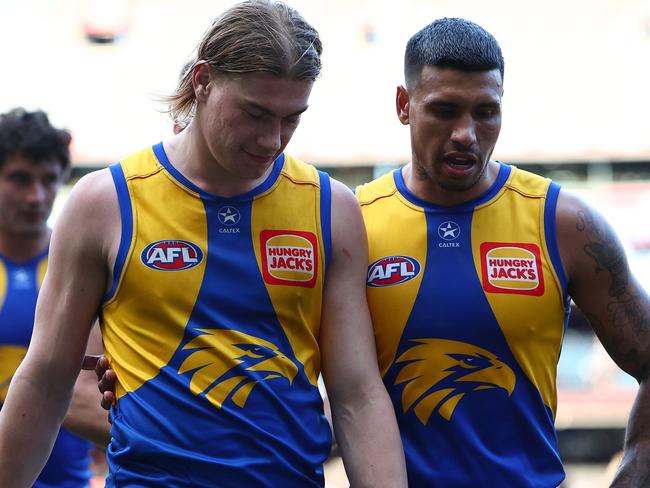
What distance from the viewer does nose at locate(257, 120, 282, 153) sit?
305cm

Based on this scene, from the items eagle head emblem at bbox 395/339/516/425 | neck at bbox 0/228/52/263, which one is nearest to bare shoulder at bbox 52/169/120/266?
eagle head emblem at bbox 395/339/516/425

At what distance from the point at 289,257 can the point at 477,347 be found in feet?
2.33

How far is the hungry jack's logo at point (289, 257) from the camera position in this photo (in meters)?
3.18

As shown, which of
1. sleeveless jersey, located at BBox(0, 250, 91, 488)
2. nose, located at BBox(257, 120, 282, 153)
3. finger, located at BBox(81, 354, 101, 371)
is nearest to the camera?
nose, located at BBox(257, 120, 282, 153)

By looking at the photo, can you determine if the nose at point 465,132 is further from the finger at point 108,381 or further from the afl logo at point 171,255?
the finger at point 108,381

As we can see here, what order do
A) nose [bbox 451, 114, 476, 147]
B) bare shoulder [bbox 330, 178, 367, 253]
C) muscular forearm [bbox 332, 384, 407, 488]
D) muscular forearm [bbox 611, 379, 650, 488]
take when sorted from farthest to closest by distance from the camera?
muscular forearm [bbox 611, 379, 650, 488]
nose [bbox 451, 114, 476, 147]
bare shoulder [bbox 330, 178, 367, 253]
muscular forearm [bbox 332, 384, 407, 488]

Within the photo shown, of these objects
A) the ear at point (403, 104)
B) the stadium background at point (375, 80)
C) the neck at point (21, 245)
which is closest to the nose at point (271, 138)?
the ear at point (403, 104)

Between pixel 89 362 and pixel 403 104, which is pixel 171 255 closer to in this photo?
pixel 89 362

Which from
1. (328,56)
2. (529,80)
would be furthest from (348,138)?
(529,80)

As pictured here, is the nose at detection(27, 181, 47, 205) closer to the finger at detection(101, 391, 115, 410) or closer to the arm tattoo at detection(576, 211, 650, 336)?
the finger at detection(101, 391, 115, 410)

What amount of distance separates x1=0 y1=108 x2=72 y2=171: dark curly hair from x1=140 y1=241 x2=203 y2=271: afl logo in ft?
8.31

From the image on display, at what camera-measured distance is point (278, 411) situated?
3125 millimetres

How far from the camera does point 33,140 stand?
5500 millimetres

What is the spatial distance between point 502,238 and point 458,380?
1.52ft
